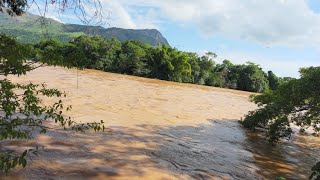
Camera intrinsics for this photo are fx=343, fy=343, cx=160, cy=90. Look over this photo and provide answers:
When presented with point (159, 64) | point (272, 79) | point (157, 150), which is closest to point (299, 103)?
point (157, 150)

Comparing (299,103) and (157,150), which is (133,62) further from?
(157,150)

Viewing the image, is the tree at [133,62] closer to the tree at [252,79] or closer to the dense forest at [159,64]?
the dense forest at [159,64]

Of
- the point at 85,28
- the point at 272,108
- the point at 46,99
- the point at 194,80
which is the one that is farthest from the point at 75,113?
the point at 194,80

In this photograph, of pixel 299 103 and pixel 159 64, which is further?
pixel 159 64

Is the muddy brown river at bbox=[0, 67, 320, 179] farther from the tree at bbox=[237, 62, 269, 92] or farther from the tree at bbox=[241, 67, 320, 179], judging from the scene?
the tree at bbox=[237, 62, 269, 92]

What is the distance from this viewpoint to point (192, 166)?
30.3 ft

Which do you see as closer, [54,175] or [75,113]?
[54,175]

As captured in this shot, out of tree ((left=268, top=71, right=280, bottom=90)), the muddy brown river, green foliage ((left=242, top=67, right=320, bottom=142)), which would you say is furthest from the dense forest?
green foliage ((left=242, top=67, right=320, bottom=142))

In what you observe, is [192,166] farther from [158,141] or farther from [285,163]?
[285,163]

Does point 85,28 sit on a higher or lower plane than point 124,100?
higher

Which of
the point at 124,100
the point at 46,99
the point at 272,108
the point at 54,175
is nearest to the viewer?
the point at 54,175

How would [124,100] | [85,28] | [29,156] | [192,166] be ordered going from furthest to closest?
[124,100], [192,166], [29,156], [85,28]

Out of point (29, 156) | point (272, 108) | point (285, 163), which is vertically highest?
point (272, 108)

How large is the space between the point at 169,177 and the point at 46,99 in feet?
32.1
